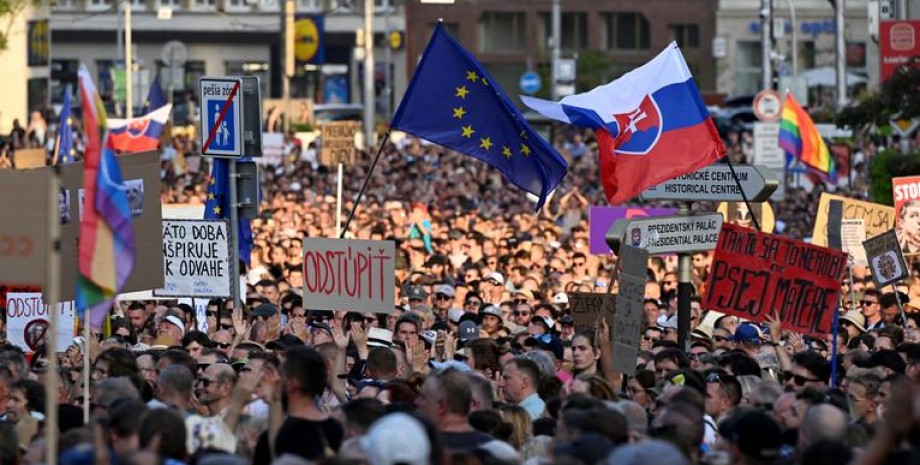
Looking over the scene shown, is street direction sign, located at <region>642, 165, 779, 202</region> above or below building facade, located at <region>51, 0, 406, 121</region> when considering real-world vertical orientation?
below

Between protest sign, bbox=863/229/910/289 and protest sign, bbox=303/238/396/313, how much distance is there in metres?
3.61

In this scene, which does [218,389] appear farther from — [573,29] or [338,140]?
[573,29]

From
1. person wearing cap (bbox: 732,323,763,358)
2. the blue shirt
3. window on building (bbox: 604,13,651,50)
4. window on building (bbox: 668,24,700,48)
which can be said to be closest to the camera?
the blue shirt

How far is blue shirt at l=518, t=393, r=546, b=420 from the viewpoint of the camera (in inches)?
438

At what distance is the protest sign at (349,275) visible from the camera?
15.4 metres

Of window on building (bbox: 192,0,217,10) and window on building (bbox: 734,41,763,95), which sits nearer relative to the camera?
window on building (bbox: 734,41,763,95)

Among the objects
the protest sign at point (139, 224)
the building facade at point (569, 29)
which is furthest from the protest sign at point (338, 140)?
the building facade at point (569, 29)

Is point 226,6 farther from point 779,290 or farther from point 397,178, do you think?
point 779,290

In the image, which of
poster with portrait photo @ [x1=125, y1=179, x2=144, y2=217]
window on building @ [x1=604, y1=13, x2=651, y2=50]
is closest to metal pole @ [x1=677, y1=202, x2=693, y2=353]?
poster with portrait photo @ [x1=125, y1=179, x2=144, y2=217]

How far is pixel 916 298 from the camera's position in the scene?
19.4 meters

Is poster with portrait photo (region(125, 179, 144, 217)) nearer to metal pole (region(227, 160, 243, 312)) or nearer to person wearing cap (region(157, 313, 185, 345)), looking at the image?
person wearing cap (region(157, 313, 185, 345))

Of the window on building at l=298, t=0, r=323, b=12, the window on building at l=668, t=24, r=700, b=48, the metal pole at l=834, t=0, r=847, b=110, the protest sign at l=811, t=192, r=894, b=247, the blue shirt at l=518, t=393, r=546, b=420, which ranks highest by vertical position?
the window on building at l=298, t=0, r=323, b=12

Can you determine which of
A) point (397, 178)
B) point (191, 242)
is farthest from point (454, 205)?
point (191, 242)

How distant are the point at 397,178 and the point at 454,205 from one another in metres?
5.35
